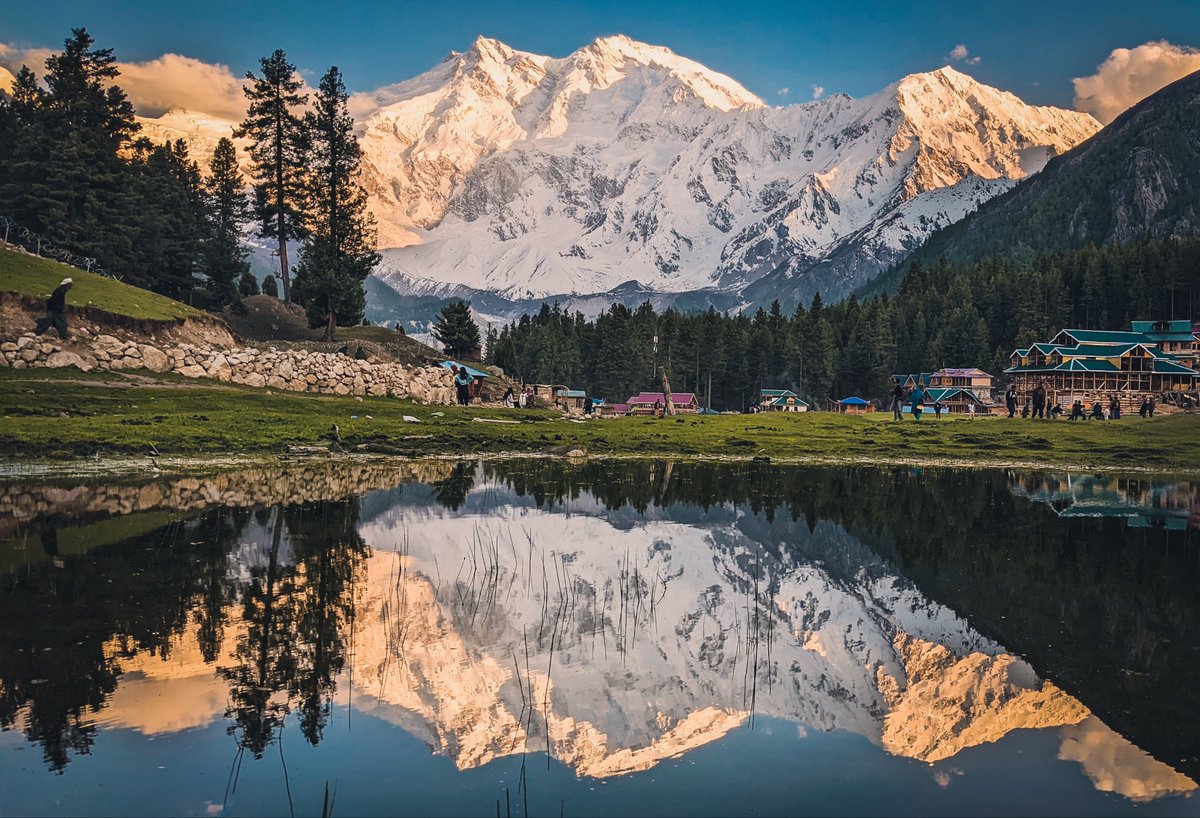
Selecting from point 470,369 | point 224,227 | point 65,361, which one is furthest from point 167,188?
point 65,361

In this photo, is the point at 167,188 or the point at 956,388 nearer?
the point at 167,188

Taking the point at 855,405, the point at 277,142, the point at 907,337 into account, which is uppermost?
the point at 277,142

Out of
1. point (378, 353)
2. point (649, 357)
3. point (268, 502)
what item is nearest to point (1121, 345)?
point (649, 357)

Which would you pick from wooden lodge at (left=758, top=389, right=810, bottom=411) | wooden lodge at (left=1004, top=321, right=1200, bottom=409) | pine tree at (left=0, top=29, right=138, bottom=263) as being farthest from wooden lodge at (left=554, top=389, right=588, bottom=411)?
pine tree at (left=0, top=29, right=138, bottom=263)

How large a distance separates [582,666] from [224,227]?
112960 mm

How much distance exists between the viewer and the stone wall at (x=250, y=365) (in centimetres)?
5016

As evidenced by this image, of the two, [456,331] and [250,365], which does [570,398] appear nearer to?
[456,331]

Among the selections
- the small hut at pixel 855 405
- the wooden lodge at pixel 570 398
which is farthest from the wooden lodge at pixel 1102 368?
the wooden lodge at pixel 570 398

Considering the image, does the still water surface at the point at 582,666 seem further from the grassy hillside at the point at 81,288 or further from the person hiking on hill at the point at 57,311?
the grassy hillside at the point at 81,288

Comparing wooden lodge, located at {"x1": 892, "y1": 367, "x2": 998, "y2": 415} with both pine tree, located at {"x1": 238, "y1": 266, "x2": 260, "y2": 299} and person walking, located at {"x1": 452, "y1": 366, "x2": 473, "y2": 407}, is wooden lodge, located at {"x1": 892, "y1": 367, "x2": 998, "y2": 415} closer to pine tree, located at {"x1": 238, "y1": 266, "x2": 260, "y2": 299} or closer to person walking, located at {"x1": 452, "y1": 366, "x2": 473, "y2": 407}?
person walking, located at {"x1": 452, "y1": 366, "x2": 473, "y2": 407}

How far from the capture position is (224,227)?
11344 cm

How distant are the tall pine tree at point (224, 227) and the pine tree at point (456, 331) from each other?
76.4 ft

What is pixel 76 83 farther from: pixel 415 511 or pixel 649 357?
pixel 649 357

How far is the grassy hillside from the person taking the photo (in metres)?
53.1
